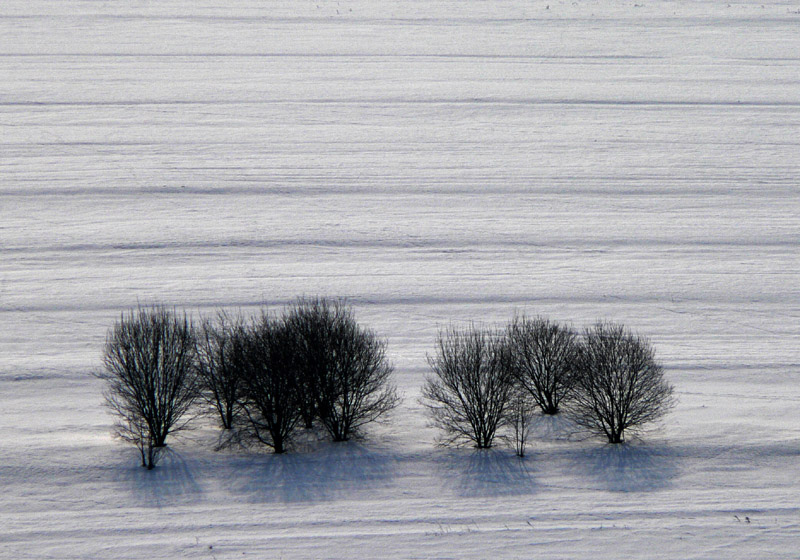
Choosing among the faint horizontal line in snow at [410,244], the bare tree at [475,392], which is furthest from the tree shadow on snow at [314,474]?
the faint horizontal line in snow at [410,244]

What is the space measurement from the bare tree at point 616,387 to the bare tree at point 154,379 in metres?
5.62

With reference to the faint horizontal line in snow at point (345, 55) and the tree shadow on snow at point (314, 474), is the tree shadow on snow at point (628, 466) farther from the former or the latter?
the faint horizontal line in snow at point (345, 55)

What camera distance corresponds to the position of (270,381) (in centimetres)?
1191

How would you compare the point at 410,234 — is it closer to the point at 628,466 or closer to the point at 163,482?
the point at 628,466

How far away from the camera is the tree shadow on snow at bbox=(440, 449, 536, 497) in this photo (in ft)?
36.9

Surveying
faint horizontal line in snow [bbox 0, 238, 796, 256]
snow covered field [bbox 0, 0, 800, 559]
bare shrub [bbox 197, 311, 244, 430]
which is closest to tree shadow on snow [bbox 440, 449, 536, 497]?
snow covered field [bbox 0, 0, 800, 559]

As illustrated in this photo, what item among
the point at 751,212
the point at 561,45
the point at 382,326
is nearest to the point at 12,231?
the point at 382,326

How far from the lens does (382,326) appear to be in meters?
16.6

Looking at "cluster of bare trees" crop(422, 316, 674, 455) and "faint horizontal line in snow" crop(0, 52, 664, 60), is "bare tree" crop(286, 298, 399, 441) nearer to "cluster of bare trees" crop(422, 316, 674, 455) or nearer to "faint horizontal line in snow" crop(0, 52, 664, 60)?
"cluster of bare trees" crop(422, 316, 674, 455)

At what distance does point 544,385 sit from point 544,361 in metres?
0.41

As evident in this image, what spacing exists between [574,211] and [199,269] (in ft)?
31.6

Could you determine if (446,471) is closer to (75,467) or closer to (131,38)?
(75,467)

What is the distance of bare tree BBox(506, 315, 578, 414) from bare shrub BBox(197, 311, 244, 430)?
13.0 ft

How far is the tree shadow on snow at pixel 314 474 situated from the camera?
1124 cm
